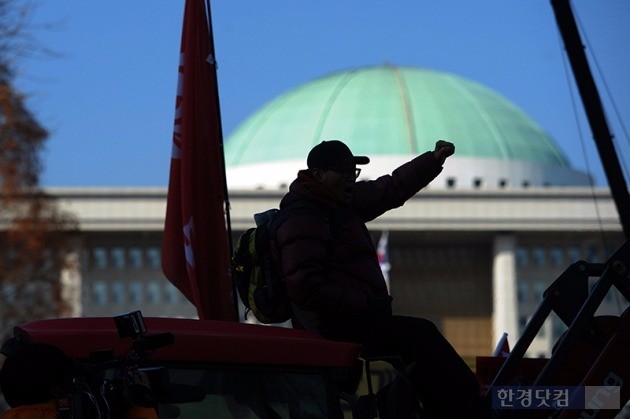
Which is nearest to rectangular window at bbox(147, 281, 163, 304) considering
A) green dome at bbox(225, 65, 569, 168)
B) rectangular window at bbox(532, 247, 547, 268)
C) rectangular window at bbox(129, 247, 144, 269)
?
rectangular window at bbox(129, 247, 144, 269)

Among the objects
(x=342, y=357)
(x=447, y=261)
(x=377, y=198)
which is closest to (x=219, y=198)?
(x=377, y=198)

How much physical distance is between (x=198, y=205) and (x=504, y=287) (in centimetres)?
9296

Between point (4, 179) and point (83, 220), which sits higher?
point (4, 179)

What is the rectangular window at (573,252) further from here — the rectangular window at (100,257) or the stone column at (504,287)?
the rectangular window at (100,257)

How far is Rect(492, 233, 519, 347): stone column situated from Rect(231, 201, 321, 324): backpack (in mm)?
88553

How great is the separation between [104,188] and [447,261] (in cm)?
2114

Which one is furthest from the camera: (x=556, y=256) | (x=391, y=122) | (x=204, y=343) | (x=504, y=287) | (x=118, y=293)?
(x=391, y=122)

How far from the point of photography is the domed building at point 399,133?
107812 mm

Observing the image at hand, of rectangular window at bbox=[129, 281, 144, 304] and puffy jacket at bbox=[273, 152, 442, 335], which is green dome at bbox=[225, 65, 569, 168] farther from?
puffy jacket at bbox=[273, 152, 442, 335]

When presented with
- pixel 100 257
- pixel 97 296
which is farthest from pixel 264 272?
pixel 100 257

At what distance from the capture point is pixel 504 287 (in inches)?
3930

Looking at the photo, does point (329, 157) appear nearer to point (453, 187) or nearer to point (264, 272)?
point (264, 272)

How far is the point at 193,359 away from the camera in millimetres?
4578

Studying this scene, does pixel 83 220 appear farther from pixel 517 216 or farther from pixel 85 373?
pixel 85 373
